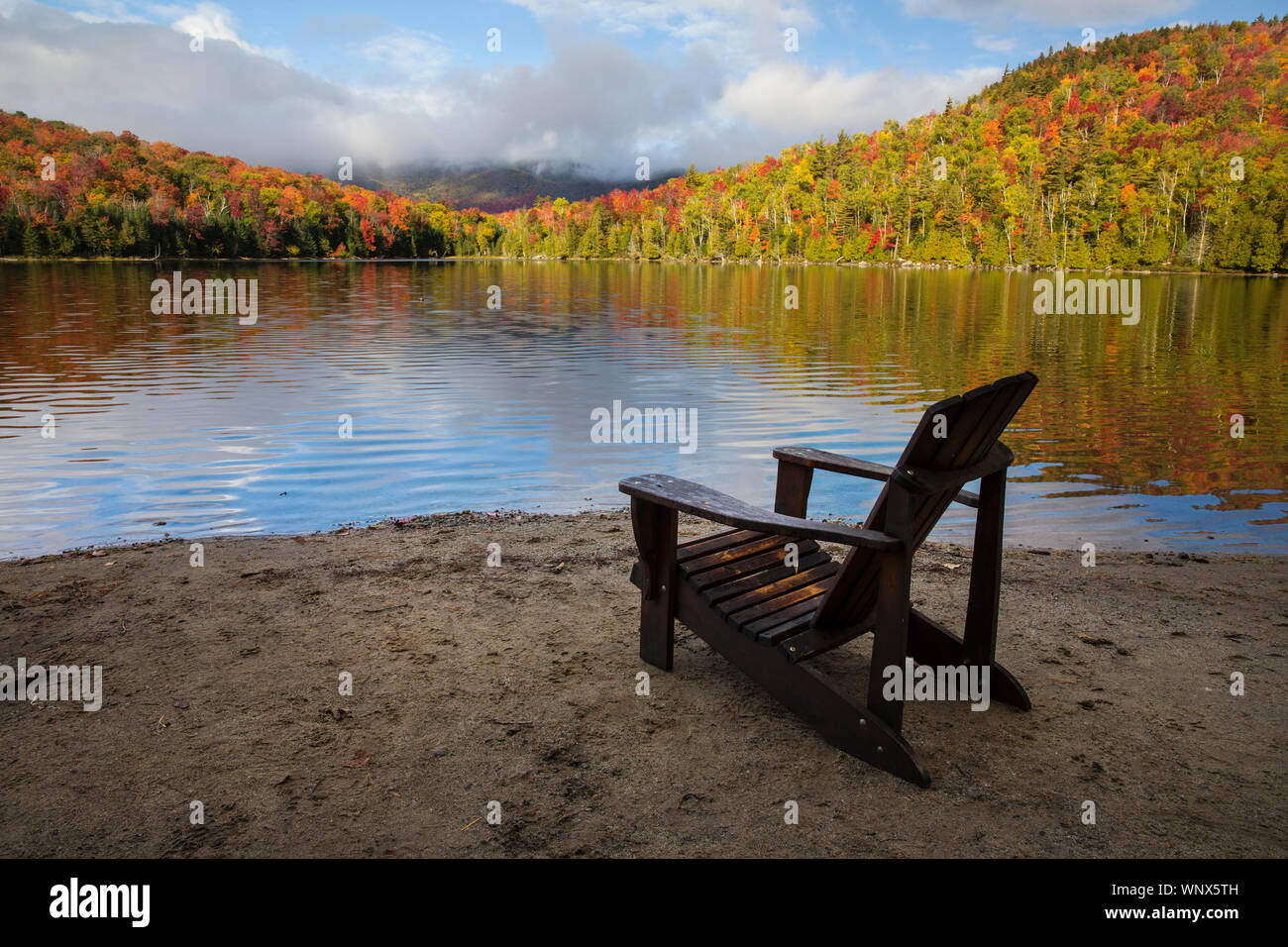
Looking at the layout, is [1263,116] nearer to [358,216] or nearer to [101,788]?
[358,216]

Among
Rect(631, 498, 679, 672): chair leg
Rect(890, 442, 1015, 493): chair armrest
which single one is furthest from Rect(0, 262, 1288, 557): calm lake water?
Rect(890, 442, 1015, 493): chair armrest

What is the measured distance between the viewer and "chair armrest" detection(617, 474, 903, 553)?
3150 millimetres

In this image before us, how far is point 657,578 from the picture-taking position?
169 inches

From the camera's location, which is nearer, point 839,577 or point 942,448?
point 942,448

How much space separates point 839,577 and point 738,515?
52 cm

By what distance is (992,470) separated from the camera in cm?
347

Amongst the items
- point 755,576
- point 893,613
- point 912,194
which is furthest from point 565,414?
point 912,194

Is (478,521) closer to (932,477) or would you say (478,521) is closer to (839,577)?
(839,577)

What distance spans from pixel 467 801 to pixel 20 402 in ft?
53.5

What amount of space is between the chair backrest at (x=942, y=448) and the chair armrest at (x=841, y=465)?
540 millimetres

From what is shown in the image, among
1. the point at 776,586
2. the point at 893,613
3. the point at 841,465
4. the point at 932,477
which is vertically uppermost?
the point at 932,477

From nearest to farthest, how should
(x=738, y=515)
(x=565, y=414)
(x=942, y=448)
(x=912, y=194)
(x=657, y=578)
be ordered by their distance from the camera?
(x=942, y=448) → (x=738, y=515) → (x=657, y=578) → (x=565, y=414) → (x=912, y=194)

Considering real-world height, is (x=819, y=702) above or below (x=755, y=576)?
below
